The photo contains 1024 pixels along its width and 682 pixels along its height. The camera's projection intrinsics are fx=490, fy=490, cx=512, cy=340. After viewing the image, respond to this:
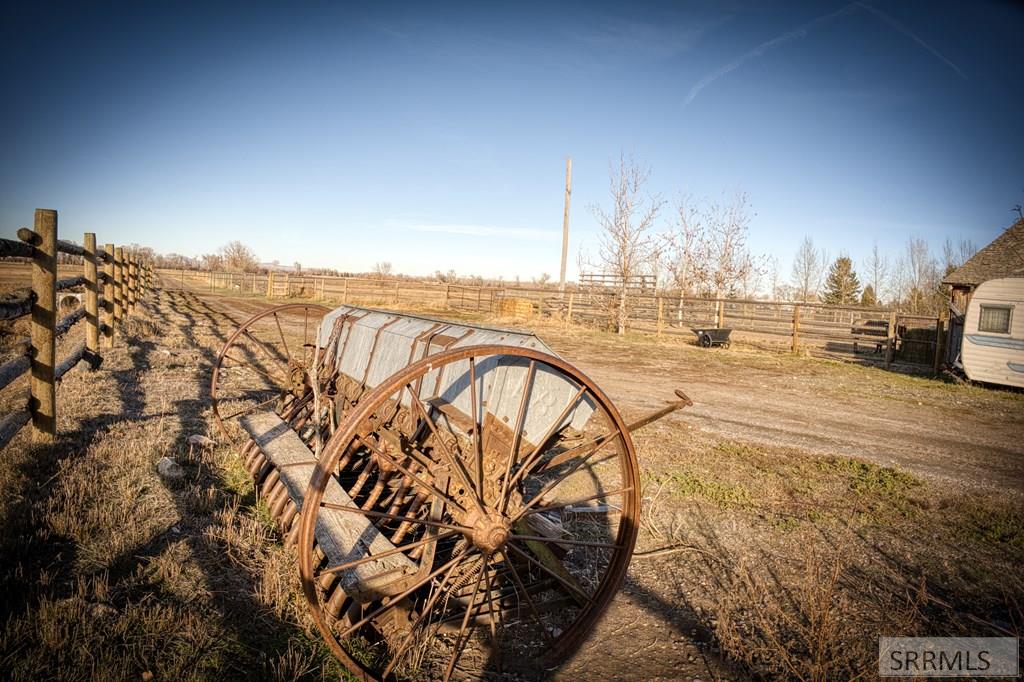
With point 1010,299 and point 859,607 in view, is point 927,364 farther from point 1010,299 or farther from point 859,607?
point 859,607

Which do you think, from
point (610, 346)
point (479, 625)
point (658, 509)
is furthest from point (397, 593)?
point (610, 346)

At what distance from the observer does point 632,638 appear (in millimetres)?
3215

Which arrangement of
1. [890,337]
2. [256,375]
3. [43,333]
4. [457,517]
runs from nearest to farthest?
1. [457,517]
2. [43,333]
3. [256,375]
4. [890,337]

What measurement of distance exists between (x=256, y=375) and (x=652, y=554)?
7.60 m

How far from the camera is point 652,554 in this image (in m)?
4.17

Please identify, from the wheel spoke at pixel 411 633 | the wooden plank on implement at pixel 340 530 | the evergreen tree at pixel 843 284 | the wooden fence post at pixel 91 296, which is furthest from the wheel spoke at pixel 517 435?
the evergreen tree at pixel 843 284

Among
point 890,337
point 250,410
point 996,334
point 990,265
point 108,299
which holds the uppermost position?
point 990,265

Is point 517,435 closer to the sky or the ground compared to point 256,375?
closer to the sky

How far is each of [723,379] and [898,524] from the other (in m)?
7.96

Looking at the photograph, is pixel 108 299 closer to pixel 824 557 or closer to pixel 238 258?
pixel 824 557

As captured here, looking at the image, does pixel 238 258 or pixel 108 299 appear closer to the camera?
pixel 108 299

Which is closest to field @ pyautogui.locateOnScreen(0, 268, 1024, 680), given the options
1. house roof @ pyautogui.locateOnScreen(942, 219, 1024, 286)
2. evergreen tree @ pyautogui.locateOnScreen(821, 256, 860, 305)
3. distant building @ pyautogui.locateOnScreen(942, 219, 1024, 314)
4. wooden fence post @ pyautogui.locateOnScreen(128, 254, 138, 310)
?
wooden fence post @ pyautogui.locateOnScreen(128, 254, 138, 310)

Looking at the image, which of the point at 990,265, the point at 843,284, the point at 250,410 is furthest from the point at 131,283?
the point at 843,284

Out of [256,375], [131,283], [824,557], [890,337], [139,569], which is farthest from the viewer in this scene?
[890,337]
